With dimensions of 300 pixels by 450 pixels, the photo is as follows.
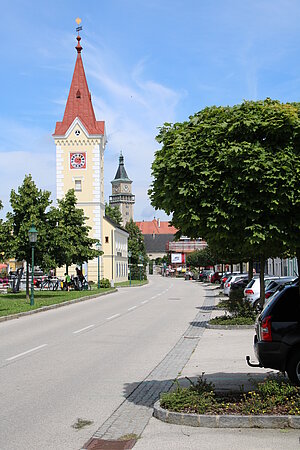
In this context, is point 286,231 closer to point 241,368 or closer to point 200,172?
point 200,172

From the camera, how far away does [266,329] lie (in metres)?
8.14

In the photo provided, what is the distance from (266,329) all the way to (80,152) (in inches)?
2511

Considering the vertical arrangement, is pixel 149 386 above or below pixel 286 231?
below

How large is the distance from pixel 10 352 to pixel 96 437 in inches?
300

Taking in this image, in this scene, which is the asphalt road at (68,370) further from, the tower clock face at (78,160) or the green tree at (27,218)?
the tower clock face at (78,160)

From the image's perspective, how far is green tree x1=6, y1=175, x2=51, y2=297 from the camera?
32938mm

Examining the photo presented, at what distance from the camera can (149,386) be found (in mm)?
9438

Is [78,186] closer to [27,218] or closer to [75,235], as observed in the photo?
[75,235]

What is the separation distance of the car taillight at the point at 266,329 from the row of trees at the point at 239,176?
3.91 ft

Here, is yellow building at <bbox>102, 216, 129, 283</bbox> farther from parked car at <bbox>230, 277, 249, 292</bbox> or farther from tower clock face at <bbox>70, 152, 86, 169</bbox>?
parked car at <bbox>230, 277, 249, 292</bbox>

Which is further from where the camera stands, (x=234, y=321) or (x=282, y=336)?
(x=234, y=321)

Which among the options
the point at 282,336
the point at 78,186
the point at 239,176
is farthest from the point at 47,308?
the point at 78,186

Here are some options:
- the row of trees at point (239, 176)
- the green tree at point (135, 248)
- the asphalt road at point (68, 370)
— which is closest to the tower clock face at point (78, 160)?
the green tree at point (135, 248)

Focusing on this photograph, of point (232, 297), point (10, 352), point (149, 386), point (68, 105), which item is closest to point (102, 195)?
point (68, 105)
